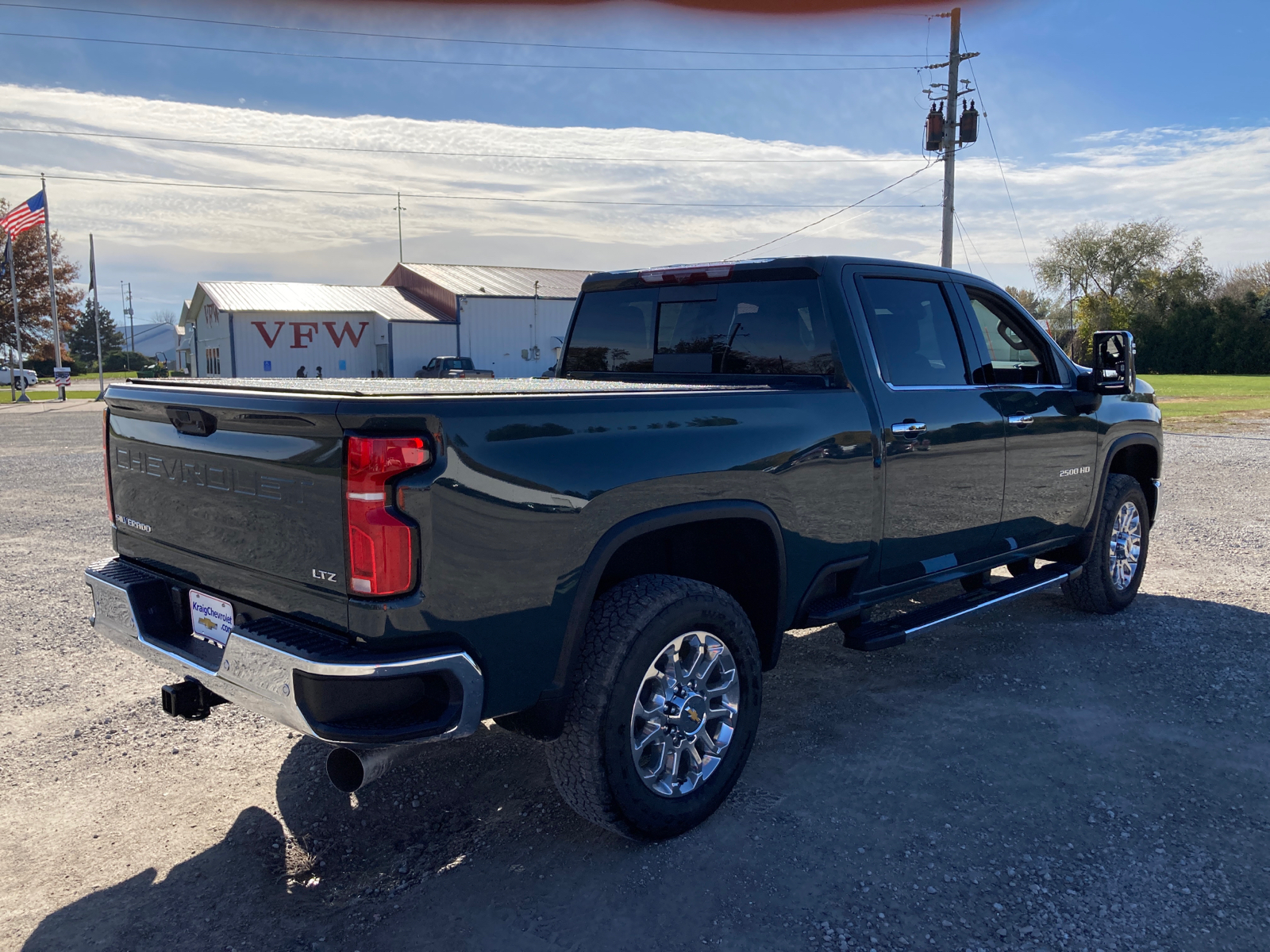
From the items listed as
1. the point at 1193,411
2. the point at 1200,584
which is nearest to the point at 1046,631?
the point at 1200,584

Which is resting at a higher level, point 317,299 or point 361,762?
point 317,299

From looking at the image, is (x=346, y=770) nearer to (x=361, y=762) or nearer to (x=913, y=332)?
(x=361, y=762)

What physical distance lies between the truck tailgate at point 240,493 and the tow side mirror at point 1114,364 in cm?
438

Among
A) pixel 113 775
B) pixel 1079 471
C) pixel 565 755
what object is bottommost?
pixel 113 775

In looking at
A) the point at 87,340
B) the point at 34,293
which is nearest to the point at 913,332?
the point at 34,293

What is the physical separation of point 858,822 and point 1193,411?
81.5 ft

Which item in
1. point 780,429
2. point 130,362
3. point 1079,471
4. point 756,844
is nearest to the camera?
point 756,844

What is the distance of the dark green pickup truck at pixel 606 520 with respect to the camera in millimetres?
2652

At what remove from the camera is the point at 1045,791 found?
145 inches

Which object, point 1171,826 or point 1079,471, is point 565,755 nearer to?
point 1171,826

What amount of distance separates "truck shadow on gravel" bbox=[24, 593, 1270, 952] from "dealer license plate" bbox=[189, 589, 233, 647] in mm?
739

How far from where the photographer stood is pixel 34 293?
62500 mm

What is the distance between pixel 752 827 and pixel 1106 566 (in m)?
3.53

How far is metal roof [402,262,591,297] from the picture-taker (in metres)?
47.7
